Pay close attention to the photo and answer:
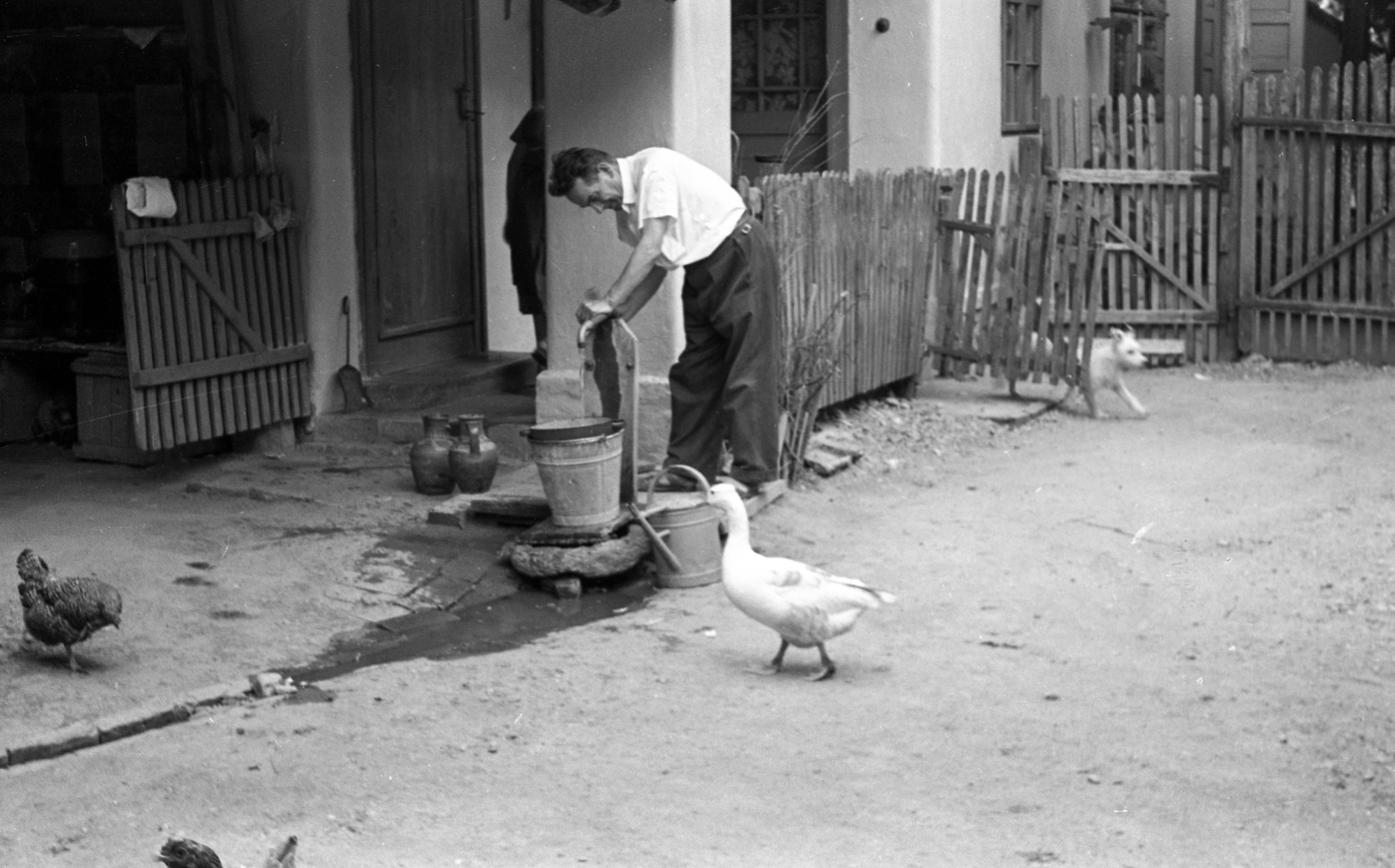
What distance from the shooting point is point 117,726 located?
5.81 metres

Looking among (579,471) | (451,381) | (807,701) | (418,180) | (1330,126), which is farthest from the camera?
(1330,126)

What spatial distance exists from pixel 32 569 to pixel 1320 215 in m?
10.9

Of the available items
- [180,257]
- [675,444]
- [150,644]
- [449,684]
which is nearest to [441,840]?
[449,684]

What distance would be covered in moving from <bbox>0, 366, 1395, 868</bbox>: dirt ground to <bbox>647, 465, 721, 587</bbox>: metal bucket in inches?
7.3

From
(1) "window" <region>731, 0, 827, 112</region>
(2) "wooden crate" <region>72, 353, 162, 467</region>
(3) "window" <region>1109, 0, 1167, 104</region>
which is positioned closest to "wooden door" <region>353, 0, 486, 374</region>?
(2) "wooden crate" <region>72, 353, 162, 467</region>

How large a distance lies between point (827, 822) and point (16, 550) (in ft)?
15.0

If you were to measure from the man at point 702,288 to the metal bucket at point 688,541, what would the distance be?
55cm

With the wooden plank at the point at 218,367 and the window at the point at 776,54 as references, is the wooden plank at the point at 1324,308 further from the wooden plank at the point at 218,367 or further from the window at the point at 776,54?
the wooden plank at the point at 218,367

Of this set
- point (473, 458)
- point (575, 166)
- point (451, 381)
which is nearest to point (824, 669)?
point (575, 166)

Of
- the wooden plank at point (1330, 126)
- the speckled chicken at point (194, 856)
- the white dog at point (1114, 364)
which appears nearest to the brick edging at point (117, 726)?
the speckled chicken at point (194, 856)

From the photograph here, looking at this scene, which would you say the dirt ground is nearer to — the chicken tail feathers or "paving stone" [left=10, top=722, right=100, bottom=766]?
"paving stone" [left=10, top=722, right=100, bottom=766]

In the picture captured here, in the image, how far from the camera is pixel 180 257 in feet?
30.3

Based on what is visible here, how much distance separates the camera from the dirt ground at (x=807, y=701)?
491cm

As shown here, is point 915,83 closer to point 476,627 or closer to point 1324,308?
point 1324,308
